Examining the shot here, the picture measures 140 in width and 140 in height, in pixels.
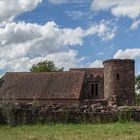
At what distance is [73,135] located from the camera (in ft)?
69.6

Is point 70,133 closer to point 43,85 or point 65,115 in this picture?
point 65,115

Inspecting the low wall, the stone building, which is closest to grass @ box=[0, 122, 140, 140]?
the low wall

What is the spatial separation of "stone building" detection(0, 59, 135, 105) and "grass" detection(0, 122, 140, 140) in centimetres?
2336

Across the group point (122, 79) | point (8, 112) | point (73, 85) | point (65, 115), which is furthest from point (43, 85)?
point (8, 112)

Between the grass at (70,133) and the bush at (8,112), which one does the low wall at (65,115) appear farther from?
the grass at (70,133)

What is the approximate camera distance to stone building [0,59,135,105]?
5178 centimetres

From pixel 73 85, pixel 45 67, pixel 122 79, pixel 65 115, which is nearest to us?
pixel 65 115

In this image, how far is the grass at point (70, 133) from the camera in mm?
20391

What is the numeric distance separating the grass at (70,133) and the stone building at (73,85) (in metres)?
23.4

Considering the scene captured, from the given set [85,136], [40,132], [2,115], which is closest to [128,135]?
[85,136]

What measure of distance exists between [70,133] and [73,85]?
3355 cm

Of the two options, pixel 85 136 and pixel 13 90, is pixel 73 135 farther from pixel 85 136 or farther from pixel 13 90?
pixel 13 90

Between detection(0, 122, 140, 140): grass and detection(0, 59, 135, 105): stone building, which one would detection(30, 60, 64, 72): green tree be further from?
detection(0, 122, 140, 140): grass

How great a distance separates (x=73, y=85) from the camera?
55.6 meters
